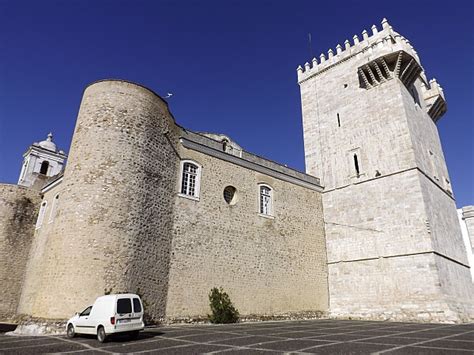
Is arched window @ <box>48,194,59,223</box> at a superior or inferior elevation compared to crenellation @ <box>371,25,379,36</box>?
inferior

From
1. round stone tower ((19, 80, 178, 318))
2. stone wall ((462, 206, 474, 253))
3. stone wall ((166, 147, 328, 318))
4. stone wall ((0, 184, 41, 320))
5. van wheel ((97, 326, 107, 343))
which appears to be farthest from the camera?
stone wall ((462, 206, 474, 253))

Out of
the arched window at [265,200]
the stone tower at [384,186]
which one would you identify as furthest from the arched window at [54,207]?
the stone tower at [384,186]

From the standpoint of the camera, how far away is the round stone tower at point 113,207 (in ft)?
33.2

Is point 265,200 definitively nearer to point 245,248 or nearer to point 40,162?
point 245,248

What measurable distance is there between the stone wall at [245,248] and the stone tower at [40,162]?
736 inches

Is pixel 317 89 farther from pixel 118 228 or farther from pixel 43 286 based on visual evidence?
pixel 43 286

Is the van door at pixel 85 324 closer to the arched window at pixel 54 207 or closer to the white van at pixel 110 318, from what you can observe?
the white van at pixel 110 318

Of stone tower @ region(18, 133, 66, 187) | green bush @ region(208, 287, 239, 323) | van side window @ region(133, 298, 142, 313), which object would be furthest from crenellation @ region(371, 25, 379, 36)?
stone tower @ region(18, 133, 66, 187)

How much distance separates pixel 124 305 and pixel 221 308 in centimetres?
516

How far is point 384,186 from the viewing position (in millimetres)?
16969

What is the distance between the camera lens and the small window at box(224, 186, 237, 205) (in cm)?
1530

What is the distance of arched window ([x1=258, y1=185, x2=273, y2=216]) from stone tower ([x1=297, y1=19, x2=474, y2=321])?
4294 millimetres

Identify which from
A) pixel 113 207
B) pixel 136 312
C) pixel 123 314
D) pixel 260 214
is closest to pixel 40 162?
pixel 113 207

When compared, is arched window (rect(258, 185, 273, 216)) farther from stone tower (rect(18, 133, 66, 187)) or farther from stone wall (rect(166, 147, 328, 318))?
stone tower (rect(18, 133, 66, 187))
